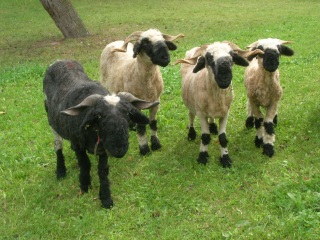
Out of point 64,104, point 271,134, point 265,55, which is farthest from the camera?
point 271,134

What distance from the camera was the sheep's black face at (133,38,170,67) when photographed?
641 cm

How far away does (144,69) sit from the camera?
22.8 feet

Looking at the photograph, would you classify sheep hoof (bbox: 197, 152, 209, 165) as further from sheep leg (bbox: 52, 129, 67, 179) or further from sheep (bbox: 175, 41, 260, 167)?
sheep leg (bbox: 52, 129, 67, 179)

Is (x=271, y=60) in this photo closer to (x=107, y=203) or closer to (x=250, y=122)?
(x=250, y=122)

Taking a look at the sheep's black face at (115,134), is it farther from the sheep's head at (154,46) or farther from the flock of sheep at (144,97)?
the sheep's head at (154,46)

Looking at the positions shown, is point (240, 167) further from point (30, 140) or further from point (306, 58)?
point (306, 58)

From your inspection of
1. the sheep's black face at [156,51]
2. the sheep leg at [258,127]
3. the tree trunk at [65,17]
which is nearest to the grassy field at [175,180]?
the sheep leg at [258,127]

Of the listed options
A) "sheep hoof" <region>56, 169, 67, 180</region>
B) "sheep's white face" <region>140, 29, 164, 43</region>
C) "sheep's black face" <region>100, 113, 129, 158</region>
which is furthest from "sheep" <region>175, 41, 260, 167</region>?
"sheep hoof" <region>56, 169, 67, 180</region>

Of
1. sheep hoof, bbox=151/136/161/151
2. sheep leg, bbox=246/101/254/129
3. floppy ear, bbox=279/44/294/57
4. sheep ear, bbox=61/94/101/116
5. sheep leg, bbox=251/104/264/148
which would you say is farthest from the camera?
sheep leg, bbox=246/101/254/129

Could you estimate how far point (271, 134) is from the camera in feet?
21.7

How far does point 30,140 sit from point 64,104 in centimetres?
276

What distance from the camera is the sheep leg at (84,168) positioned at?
568cm

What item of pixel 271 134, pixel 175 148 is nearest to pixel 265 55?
pixel 271 134

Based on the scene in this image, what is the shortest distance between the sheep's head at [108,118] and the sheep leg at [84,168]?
24.0 inches
